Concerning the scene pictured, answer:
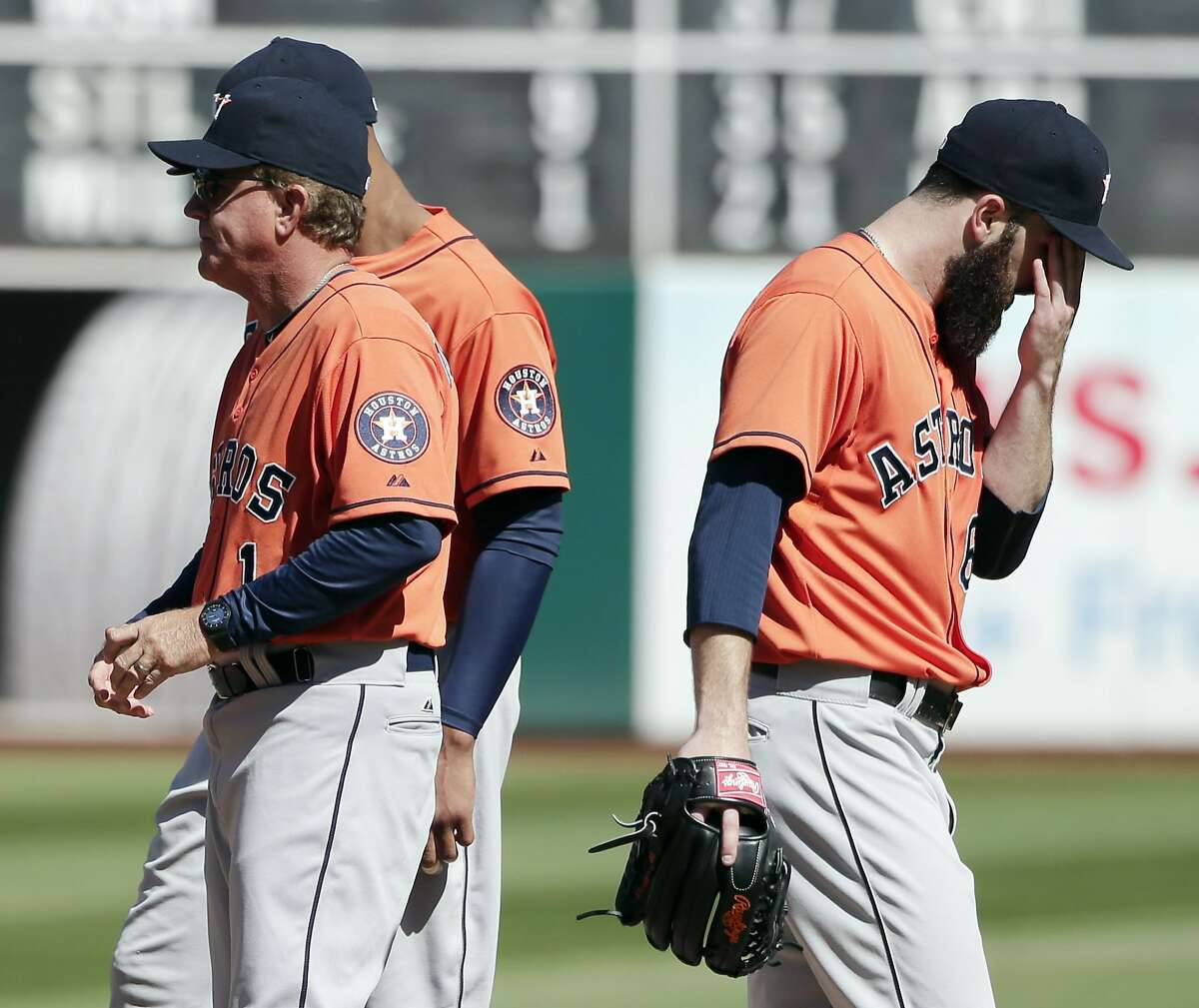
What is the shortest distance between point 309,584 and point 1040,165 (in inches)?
45.1

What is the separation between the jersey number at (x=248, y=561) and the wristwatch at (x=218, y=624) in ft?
0.23

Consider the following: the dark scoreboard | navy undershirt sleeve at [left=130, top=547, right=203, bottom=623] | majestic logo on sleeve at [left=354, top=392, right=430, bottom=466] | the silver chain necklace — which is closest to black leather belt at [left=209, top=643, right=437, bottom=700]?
majestic logo on sleeve at [left=354, top=392, right=430, bottom=466]

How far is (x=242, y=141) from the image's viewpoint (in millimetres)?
2486

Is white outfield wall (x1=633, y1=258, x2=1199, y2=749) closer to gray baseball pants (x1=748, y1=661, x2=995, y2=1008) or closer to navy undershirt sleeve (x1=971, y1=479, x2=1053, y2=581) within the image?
navy undershirt sleeve (x1=971, y1=479, x2=1053, y2=581)

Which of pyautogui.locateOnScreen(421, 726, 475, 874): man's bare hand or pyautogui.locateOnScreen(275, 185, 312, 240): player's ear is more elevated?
pyautogui.locateOnScreen(275, 185, 312, 240): player's ear

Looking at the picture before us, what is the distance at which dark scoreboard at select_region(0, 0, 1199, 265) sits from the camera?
31.9ft

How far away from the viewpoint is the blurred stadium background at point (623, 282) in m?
9.59

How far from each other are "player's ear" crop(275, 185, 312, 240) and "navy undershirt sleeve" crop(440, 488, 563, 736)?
21.0 inches

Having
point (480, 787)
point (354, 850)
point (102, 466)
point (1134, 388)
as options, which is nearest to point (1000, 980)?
point (480, 787)

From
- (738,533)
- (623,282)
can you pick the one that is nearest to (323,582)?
(738,533)

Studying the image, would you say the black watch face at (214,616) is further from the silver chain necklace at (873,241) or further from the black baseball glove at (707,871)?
the silver chain necklace at (873,241)

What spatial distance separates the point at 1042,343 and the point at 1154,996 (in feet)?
8.97

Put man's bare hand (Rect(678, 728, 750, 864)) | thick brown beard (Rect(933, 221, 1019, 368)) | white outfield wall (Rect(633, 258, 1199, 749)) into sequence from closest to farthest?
man's bare hand (Rect(678, 728, 750, 864)) < thick brown beard (Rect(933, 221, 1019, 368)) < white outfield wall (Rect(633, 258, 1199, 749))

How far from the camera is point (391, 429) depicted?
2.39 m
